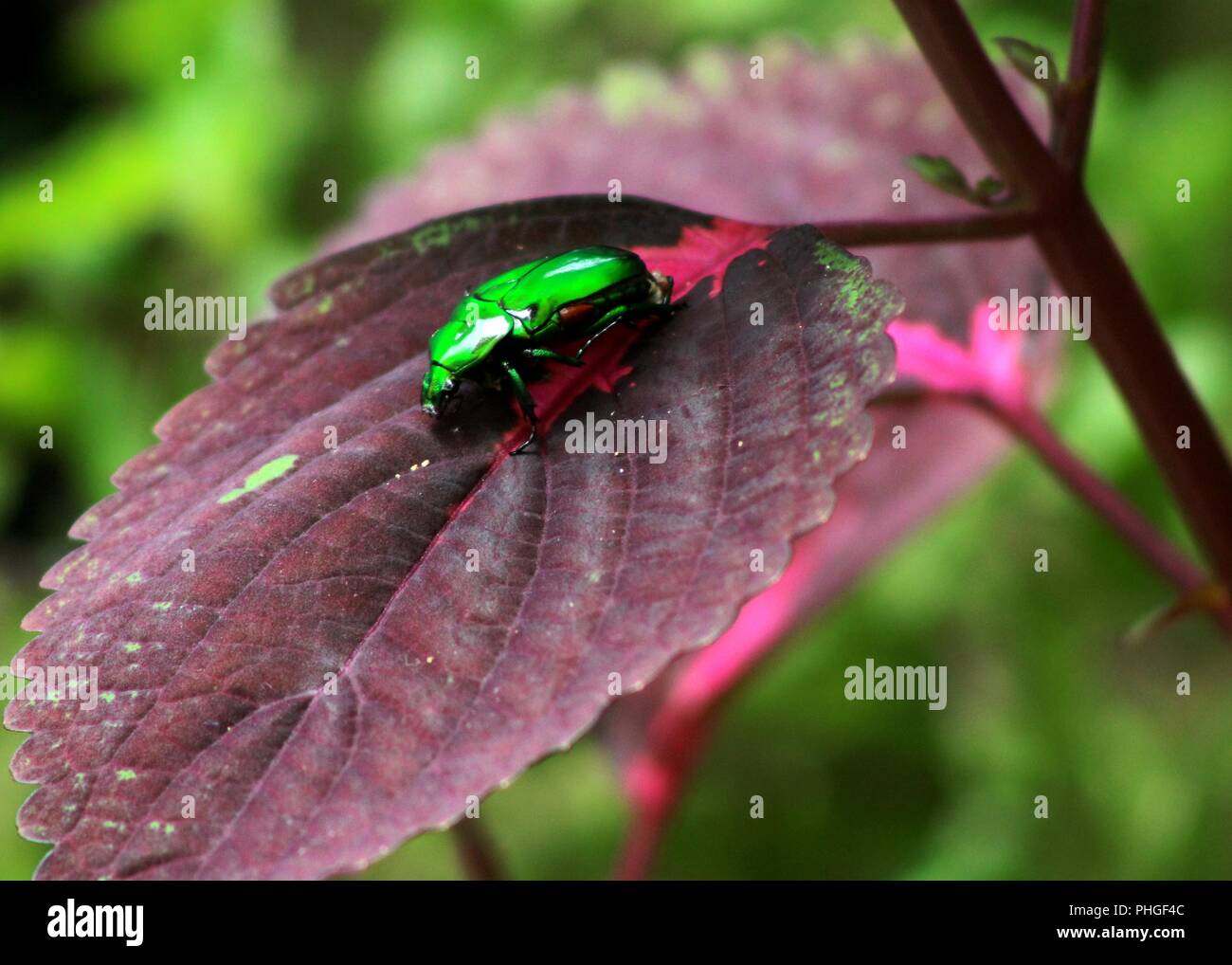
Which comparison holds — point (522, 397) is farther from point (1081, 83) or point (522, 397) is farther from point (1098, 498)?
point (1098, 498)

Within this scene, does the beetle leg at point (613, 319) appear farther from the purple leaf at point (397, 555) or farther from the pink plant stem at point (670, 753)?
the pink plant stem at point (670, 753)

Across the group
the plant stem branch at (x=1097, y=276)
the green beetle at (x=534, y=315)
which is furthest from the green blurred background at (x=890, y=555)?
the plant stem branch at (x=1097, y=276)

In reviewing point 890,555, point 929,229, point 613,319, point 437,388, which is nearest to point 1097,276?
point 929,229

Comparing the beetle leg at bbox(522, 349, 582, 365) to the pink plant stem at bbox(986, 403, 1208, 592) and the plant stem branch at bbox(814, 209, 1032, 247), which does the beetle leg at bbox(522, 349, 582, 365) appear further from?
the pink plant stem at bbox(986, 403, 1208, 592)

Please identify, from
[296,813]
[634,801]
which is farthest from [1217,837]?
[296,813]

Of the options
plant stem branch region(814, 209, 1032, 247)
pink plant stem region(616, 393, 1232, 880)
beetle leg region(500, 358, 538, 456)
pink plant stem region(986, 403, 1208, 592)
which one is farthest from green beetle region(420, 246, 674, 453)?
pink plant stem region(616, 393, 1232, 880)
